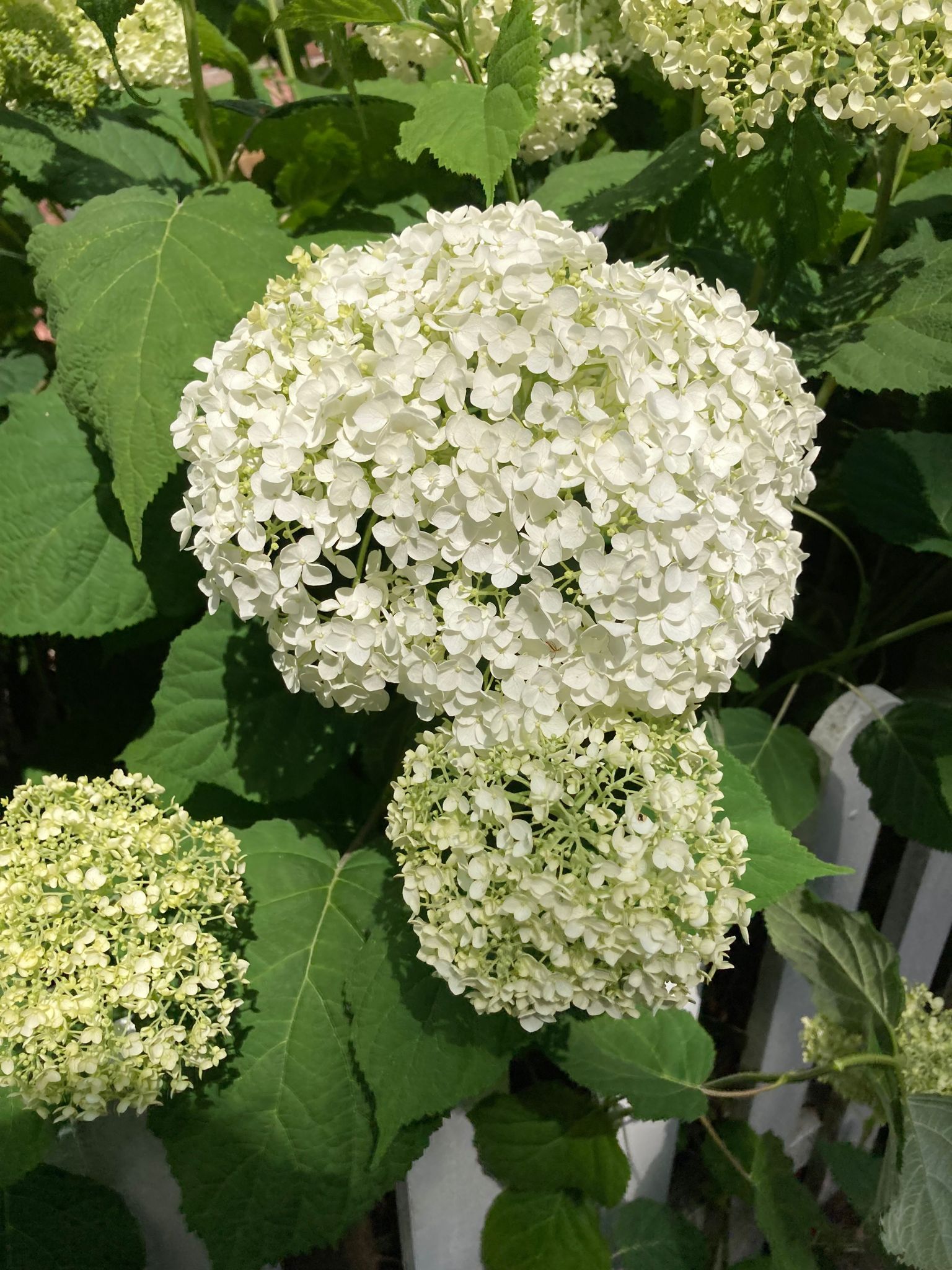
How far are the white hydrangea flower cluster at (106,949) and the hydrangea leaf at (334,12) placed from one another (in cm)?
84

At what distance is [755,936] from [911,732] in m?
0.76

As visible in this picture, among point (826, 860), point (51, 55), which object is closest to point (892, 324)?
point (826, 860)

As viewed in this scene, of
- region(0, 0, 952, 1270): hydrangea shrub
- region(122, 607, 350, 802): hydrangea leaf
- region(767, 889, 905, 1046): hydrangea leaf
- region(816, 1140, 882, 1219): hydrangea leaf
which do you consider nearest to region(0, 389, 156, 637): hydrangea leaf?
region(0, 0, 952, 1270): hydrangea shrub

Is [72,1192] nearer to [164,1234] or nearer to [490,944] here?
[164,1234]

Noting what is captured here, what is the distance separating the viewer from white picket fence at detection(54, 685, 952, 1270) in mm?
1188

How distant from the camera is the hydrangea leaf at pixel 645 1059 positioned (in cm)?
136

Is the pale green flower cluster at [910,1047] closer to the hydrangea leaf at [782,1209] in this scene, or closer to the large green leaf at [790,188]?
the hydrangea leaf at [782,1209]

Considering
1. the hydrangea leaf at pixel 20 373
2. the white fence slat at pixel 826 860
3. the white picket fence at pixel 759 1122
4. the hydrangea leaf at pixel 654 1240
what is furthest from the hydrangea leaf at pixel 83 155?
the hydrangea leaf at pixel 654 1240

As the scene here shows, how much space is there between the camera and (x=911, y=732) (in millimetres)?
1485

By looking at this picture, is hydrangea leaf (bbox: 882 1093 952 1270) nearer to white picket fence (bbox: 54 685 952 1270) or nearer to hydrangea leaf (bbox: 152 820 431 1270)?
white picket fence (bbox: 54 685 952 1270)

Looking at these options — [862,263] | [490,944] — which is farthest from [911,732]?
[490,944]

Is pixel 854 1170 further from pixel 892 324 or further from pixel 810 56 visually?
pixel 810 56

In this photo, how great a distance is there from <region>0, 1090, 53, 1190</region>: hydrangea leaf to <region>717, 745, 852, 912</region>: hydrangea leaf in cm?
77

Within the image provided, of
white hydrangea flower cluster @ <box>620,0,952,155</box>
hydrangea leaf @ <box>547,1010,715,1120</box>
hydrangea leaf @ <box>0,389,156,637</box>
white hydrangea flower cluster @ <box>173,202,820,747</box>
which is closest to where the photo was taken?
white hydrangea flower cluster @ <box>173,202,820,747</box>
